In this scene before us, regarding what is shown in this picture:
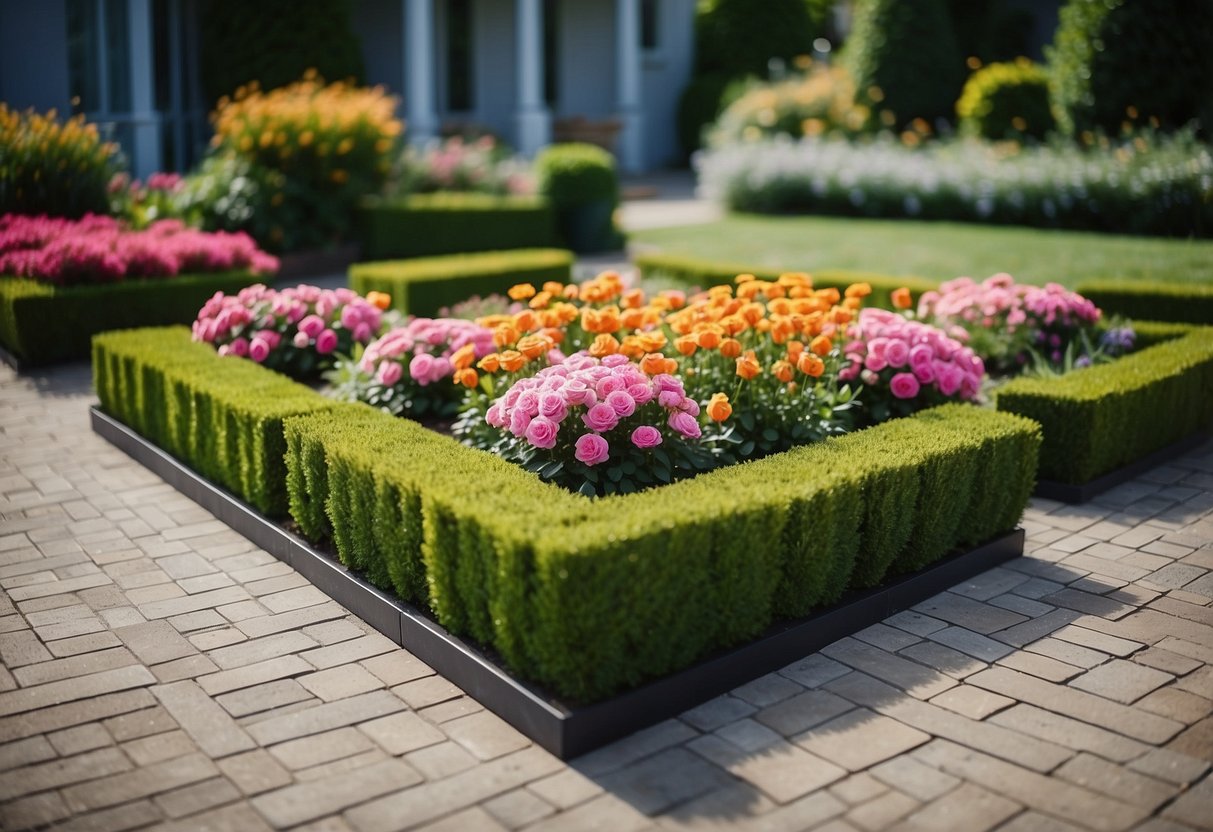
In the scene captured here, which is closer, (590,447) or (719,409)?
(590,447)

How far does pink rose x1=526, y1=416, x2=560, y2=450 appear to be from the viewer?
444 centimetres

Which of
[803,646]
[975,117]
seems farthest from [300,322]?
[975,117]

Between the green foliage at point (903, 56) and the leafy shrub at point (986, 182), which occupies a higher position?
the green foliage at point (903, 56)

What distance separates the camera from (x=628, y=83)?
76.2 feet

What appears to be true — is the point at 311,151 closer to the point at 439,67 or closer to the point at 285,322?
the point at 285,322

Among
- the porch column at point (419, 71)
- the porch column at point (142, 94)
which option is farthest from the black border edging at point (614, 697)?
the porch column at point (419, 71)

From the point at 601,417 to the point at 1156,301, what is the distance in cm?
585

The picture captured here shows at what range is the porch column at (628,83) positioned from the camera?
2280 cm

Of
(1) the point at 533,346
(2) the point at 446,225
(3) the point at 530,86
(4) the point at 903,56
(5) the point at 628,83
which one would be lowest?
(1) the point at 533,346

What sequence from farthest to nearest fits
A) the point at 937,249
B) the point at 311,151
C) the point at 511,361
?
1. the point at 311,151
2. the point at 937,249
3. the point at 511,361

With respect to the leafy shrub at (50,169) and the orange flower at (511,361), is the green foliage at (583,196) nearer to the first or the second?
the leafy shrub at (50,169)

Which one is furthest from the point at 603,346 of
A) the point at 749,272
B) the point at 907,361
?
the point at 749,272

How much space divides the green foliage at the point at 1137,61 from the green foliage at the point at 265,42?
10778 mm

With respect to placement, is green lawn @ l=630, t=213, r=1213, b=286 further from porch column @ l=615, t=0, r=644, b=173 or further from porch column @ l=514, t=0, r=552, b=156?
porch column @ l=615, t=0, r=644, b=173
